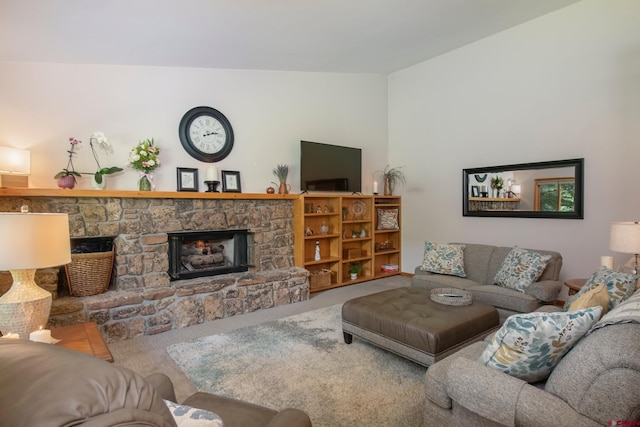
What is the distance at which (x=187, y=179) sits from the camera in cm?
420

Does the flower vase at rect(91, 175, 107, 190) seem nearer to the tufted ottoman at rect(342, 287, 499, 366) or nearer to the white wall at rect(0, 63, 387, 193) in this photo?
the white wall at rect(0, 63, 387, 193)

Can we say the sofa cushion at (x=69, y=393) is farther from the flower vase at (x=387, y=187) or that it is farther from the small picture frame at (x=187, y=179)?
the flower vase at (x=387, y=187)

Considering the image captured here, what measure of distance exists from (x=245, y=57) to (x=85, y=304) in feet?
10.4

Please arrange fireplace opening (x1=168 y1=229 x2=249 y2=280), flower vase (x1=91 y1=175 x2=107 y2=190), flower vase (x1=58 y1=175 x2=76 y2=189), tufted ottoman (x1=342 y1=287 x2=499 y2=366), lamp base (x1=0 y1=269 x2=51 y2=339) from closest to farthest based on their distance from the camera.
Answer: lamp base (x1=0 y1=269 x2=51 y2=339) → tufted ottoman (x1=342 y1=287 x2=499 y2=366) → flower vase (x1=58 y1=175 x2=76 y2=189) → flower vase (x1=91 y1=175 x2=107 y2=190) → fireplace opening (x1=168 y1=229 x2=249 y2=280)

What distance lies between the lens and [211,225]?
4.12m

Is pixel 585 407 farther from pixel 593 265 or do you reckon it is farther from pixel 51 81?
pixel 51 81

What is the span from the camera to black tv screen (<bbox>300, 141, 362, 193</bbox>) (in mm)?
4890

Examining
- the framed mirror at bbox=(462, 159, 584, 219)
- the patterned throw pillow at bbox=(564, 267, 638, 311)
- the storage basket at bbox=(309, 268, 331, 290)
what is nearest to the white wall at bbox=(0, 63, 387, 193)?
the storage basket at bbox=(309, 268, 331, 290)

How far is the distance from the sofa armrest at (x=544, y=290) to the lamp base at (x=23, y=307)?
3762 millimetres

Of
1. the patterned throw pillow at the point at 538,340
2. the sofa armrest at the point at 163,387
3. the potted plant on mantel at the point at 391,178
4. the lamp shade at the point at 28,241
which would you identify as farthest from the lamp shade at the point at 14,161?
the potted plant on mantel at the point at 391,178

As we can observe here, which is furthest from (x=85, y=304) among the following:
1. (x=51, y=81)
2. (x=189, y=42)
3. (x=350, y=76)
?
(x=350, y=76)

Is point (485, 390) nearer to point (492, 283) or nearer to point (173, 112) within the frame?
point (492, 283)

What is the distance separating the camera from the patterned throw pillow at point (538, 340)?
1370mm

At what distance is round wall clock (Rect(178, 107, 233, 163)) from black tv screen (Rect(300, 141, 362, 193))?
3.43ft
